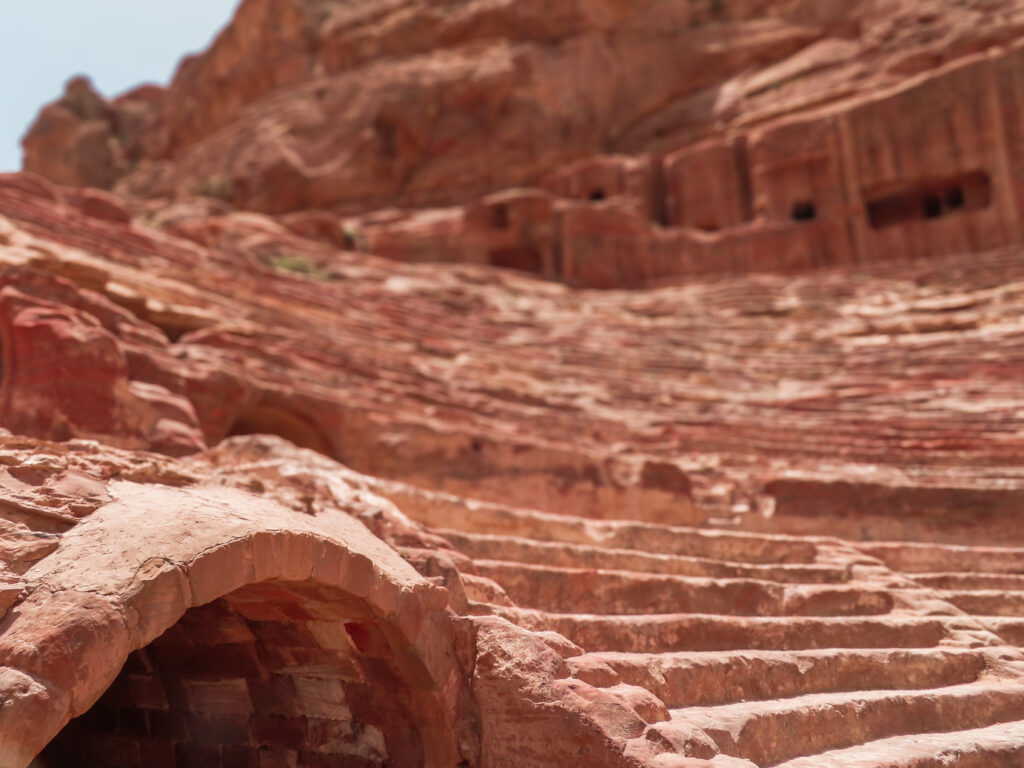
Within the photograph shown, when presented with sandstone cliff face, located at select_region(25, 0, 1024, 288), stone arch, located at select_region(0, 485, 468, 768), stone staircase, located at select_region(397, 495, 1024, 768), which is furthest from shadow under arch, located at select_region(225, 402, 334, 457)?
sandstone cliff face, located at select_region(25, 0, 1024, 288)

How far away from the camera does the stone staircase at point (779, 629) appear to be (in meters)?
3.66

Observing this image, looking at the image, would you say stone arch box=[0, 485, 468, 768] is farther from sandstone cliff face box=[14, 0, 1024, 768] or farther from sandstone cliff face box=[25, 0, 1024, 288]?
sandstone cliff face box=[25, 0, 1024, 288]

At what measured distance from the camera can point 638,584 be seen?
479 cm

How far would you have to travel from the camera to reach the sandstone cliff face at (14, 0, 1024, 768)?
314 centimetres

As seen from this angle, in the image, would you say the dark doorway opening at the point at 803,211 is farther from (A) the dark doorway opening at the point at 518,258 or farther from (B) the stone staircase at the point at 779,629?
(B) the stone staircase at the point at 779,629

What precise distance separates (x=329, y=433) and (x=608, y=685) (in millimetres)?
4567

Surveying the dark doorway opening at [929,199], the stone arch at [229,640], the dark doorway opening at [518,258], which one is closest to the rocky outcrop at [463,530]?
the stone arch at [229,640]

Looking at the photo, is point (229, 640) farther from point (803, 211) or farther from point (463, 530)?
point (803, 211)

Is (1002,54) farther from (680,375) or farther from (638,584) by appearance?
(638,584)

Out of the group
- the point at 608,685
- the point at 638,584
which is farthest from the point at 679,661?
the point at 638,584

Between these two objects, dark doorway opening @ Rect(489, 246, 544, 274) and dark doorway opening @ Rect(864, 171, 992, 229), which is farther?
dark doorway opening @ Rect(489, 246, 544, 274)

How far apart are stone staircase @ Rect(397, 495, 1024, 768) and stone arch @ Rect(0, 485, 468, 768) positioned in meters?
0.61

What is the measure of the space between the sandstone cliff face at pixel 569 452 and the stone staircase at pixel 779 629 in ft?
0.07

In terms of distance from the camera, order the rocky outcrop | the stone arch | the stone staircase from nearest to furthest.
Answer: the stone arch → the rocky outcrop → the stone staircase
